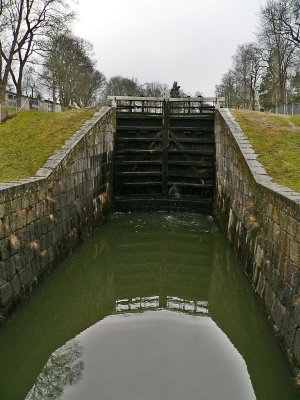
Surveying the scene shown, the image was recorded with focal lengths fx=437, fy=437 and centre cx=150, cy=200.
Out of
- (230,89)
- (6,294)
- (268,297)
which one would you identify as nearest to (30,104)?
(6,294)

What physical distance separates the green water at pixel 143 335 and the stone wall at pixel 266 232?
1.01 ft

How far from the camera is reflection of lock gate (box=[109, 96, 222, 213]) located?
1350 centimetres

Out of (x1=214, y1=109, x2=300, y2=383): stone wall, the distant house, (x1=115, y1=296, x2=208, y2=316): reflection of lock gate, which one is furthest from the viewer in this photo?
the distant house

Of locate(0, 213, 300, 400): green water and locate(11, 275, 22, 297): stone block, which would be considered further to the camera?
locate(11, 275, 22, 297): stone block

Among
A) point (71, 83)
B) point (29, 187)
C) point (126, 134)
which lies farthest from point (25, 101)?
point (71, 83)

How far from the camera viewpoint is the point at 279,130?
10766mm

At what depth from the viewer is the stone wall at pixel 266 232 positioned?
14.8 feet

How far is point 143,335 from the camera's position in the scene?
5395mm

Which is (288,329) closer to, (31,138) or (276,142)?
(276,142)

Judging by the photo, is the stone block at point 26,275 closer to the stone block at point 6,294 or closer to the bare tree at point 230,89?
the stone block at point 6,294

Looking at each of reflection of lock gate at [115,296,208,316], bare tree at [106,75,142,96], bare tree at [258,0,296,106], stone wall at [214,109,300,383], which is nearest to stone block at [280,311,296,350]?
stone wall at [214,109,300,383]

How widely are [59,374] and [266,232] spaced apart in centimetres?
325

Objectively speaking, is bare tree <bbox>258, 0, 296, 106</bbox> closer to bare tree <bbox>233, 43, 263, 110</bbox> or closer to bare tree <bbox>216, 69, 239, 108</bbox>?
bare tree <bbox>233, 43, 263, 110</bbox>

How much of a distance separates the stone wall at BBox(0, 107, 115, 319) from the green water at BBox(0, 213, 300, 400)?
367mm
